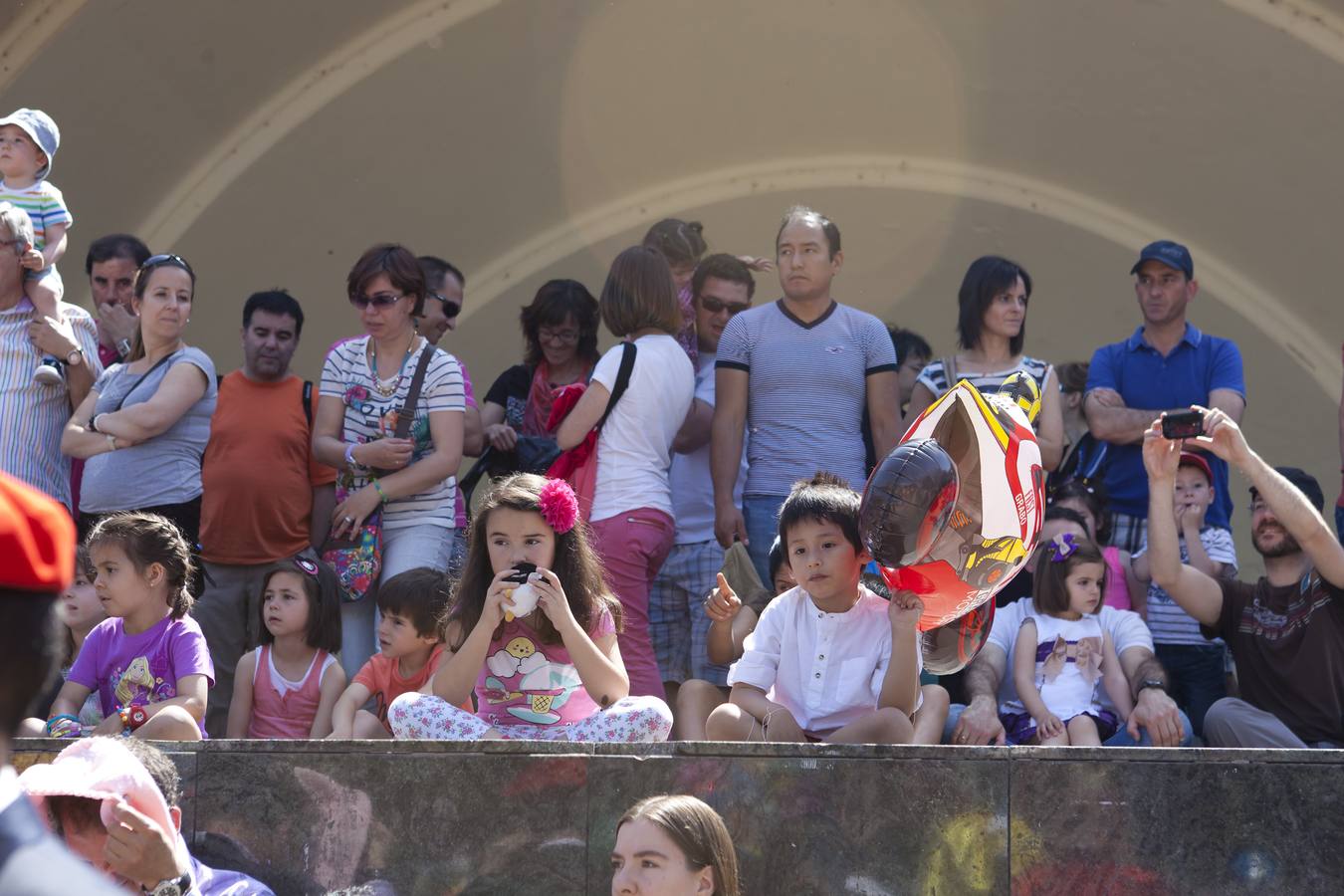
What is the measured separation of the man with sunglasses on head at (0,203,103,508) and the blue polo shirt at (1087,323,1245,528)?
383cm

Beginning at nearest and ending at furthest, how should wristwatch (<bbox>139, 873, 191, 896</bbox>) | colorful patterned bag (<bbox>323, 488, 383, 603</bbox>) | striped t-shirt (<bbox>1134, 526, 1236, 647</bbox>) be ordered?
1. wristwatch (<bbox>139, 873, 191, 896</bbox>)
2. colorful patterned bag (<bbox>323, 488, 383, 603</bbox>)
3. striped t-shirt (<bbox>1134, 526, 1236, 647</bbox>)

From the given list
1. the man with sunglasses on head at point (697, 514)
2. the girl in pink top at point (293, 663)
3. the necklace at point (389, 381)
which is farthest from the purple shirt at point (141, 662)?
the man with sunglasses on head at point (697, 514)

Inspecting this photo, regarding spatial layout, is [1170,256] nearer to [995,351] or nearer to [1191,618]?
[995,351]

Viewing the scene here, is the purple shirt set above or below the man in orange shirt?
below

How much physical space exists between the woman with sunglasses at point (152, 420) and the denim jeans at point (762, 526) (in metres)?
1.98

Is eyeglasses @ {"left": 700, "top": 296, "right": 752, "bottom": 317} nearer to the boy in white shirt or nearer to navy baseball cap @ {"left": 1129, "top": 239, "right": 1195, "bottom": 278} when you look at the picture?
navy baseball cap @ {"left": 1129, "top": 239, "right": 1195, "bottom": 278}

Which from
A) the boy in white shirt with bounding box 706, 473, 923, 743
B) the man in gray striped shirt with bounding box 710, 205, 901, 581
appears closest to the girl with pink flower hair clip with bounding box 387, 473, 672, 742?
the boy in white shirt with bounding box 706, 473, 923, 743

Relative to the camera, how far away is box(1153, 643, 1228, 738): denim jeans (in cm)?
556

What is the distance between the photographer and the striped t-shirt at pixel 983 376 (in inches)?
223

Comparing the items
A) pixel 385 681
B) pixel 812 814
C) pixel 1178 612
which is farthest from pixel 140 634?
pixel 1178 612

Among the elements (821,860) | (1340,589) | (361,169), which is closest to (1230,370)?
(1340,589)

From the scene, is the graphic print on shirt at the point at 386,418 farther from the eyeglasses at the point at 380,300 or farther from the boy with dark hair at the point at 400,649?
the boy with dark hair at the point at 400,649

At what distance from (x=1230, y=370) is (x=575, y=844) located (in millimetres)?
3496

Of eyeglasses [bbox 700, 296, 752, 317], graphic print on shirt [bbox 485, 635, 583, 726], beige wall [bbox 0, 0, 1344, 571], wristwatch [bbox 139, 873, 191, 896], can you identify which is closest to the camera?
wristwatch [bbox 139, 873, 191, 896]
